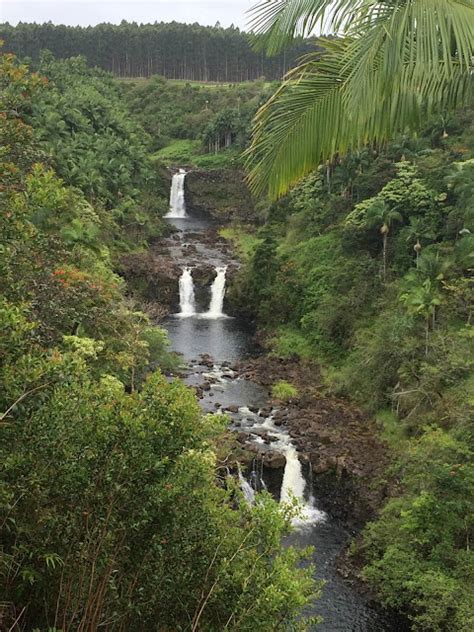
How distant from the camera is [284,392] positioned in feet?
80.3

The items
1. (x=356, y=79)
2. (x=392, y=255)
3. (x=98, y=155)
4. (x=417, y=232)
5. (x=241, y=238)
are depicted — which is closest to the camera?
(x=356, y=79)

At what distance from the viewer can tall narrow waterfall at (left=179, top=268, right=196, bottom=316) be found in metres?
36.5

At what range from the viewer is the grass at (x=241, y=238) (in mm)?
43922

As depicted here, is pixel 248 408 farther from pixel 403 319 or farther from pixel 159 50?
pixel 159 50

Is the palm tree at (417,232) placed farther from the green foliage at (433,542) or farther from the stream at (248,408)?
the green foliage at (433,542)

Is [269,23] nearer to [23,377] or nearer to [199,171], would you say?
[23,377]

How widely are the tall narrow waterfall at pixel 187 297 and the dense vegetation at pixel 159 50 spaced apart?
67163 millimetres

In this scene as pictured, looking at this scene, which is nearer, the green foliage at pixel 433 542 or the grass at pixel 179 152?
the green foliage at pixel 433 542

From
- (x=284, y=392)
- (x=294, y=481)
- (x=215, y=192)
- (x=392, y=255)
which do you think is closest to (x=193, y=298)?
(x=392, y=255)

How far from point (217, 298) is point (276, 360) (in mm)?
9444

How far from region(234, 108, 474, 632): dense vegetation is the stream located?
3.18 ft

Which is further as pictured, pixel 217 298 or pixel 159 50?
pixel 159 50

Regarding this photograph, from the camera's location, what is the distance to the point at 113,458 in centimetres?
525

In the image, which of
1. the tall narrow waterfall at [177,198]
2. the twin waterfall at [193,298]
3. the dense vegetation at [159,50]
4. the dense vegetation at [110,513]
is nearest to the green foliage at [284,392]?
the twin waterfall at [193,298]
